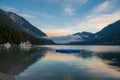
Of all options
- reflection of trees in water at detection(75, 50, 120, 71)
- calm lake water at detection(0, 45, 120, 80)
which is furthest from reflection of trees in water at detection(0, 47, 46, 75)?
reflection of trees in water at detection(75, 50, 120, 71)

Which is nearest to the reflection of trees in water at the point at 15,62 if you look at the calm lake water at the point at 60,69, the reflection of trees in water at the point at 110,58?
the calm lake water at the point at 60,69

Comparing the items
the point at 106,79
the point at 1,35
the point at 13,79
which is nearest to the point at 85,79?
the point at 106,79

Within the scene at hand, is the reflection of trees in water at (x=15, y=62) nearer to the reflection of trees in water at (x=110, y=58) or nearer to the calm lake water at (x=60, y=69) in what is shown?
the calm lake water at (x=60, y=69)

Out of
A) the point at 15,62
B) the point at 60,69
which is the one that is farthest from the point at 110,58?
the point at 60,69

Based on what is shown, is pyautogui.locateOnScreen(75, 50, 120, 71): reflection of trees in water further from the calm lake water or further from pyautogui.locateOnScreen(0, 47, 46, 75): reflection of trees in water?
pyautogui.locateOnScreen(0, 47, 46, 75): reflection of trees in water

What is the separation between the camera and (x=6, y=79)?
2948cm

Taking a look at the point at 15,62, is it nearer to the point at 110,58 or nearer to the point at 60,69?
the point at 60,69

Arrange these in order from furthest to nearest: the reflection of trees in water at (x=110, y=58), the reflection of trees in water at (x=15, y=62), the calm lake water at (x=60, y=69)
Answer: the reflection of trees in water at (x=110, y=58) < the reflection of trees in water at (x=15, y=62) < the calm lake water at (x=60, y=69)

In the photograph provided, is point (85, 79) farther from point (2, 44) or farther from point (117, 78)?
point (2, 44)

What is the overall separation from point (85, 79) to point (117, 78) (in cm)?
590

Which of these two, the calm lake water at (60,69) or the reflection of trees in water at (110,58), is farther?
the reflection of trees in water at (110,58)

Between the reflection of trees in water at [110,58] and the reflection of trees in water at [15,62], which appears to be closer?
the reflection of trees in water at [15,62]

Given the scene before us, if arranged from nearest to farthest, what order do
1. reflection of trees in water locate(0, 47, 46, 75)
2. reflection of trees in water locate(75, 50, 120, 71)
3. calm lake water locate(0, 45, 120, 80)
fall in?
1. calm lake water locate(0, 45, 120, 80)
2. reflection of trees in water locate(0, 47, 46, 75)
3. reflection of trees in water locate(75, 50, 120, 71)

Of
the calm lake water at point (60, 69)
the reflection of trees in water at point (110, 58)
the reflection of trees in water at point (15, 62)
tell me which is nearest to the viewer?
the calm lake water at point (60, 69)
